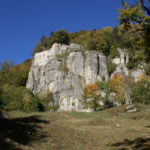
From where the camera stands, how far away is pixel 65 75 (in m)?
62.1

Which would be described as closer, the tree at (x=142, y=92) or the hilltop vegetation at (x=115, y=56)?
the hilltop vegetation at (x=115, y=56)

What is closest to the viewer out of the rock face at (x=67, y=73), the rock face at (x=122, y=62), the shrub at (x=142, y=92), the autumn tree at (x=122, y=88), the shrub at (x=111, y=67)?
the shrub at (x=142, y=92)

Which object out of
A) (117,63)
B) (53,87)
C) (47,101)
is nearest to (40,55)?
(53,87)

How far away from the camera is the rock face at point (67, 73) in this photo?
57406mm

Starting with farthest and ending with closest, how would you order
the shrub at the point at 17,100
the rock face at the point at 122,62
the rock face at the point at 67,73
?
1. the rock face at the point at 122,62
2. the rock face at the point at 67,73
3. the shrub at the point at 17,100

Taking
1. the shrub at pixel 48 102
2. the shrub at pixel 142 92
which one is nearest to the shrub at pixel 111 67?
the shrub at pixel 142 92

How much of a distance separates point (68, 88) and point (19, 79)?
2458cm

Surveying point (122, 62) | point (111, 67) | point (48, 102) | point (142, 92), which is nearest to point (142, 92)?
point (142, 92)

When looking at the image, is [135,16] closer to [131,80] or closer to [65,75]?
[131,80]

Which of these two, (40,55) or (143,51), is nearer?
(143,51)

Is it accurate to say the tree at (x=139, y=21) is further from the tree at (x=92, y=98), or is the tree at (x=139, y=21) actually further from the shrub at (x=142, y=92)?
the shrub at (x=142, y=92)

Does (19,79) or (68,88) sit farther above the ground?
(19,79)

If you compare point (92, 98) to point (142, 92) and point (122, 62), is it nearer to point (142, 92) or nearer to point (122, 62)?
point (142, 92)

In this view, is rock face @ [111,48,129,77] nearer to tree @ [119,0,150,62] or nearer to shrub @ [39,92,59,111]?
shrub @ [39,92,59,111]
